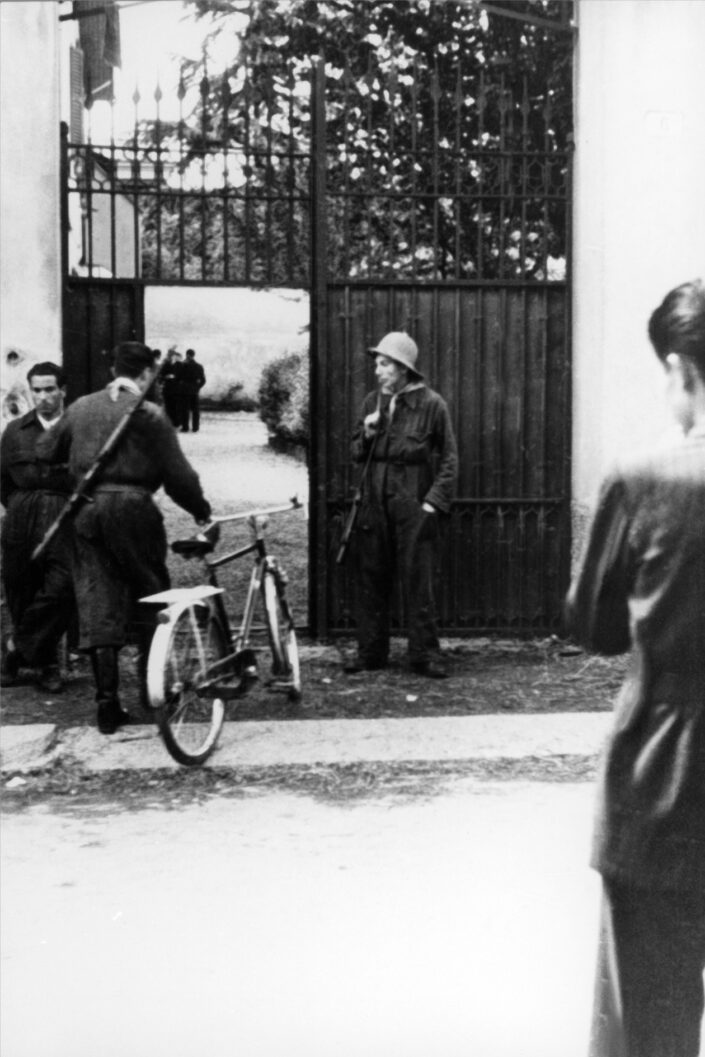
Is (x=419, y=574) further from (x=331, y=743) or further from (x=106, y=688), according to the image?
(x=106, y=688)

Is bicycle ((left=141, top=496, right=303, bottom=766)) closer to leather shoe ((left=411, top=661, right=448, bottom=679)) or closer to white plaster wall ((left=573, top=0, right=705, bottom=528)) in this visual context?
leather shoe ((left=411, top=661, right=448, bottom=679))

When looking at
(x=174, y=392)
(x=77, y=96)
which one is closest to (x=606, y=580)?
(x=174, y=392)

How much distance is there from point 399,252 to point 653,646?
612cm

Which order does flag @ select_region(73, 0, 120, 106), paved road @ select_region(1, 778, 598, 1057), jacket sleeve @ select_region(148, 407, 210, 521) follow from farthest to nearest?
flag @ select_region(73, 0, 120, 106)
jacket sleeve @ select_region(148, 407, 210, 521)
paved road @ select_region(1, 778, 598, 1057)

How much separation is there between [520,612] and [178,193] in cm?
313

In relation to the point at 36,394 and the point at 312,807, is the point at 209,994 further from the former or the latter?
the point at 36,394

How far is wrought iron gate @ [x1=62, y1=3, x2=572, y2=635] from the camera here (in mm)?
7918

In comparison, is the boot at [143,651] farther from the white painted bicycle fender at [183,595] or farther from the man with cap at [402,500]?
the man with cap at [402,500]

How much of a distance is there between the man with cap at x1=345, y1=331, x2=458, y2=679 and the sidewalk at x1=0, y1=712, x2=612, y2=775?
4.11 feet

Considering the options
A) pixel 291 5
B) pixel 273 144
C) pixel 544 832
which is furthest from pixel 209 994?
pixel 291 5

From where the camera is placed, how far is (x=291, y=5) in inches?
339

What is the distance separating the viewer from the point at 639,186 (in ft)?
14.0

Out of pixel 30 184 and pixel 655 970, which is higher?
pixel 30 184

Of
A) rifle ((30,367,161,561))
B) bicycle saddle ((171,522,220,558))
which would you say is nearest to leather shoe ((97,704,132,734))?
rifle ((30,367,161,561))
